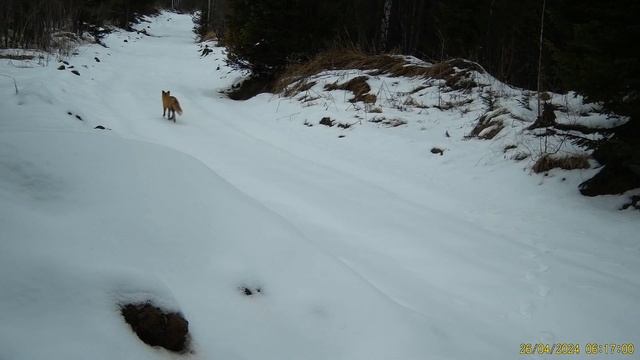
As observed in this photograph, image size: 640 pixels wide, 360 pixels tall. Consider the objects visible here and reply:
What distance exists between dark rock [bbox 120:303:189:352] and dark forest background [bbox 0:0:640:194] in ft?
15.2

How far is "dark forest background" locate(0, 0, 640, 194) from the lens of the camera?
4.27 meters

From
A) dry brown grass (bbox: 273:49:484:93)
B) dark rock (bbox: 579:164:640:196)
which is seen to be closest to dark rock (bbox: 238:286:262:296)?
dark rock (bbox: 579:164:640:196)

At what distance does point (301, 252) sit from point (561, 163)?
4121mm

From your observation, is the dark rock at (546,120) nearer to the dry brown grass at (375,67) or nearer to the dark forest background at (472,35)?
the dark forest background at (472,35)

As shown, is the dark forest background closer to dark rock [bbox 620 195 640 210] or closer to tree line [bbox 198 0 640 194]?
tree line [bbox 198 0 640 194]

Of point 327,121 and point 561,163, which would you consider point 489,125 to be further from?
point 327,121

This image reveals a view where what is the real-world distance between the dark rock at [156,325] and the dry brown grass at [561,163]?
194 inches

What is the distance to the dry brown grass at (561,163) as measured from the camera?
16.5ft

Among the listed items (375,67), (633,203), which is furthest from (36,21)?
(633,203)

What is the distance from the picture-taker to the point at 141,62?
52.3 feet

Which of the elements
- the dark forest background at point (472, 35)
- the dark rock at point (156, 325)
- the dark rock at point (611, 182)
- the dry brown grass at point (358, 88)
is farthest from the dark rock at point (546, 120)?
the dark rock at point (156, 325)

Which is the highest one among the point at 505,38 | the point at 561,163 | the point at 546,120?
the point at 505,38

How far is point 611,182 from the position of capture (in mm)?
4574

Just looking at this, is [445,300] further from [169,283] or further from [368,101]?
[368,101]
